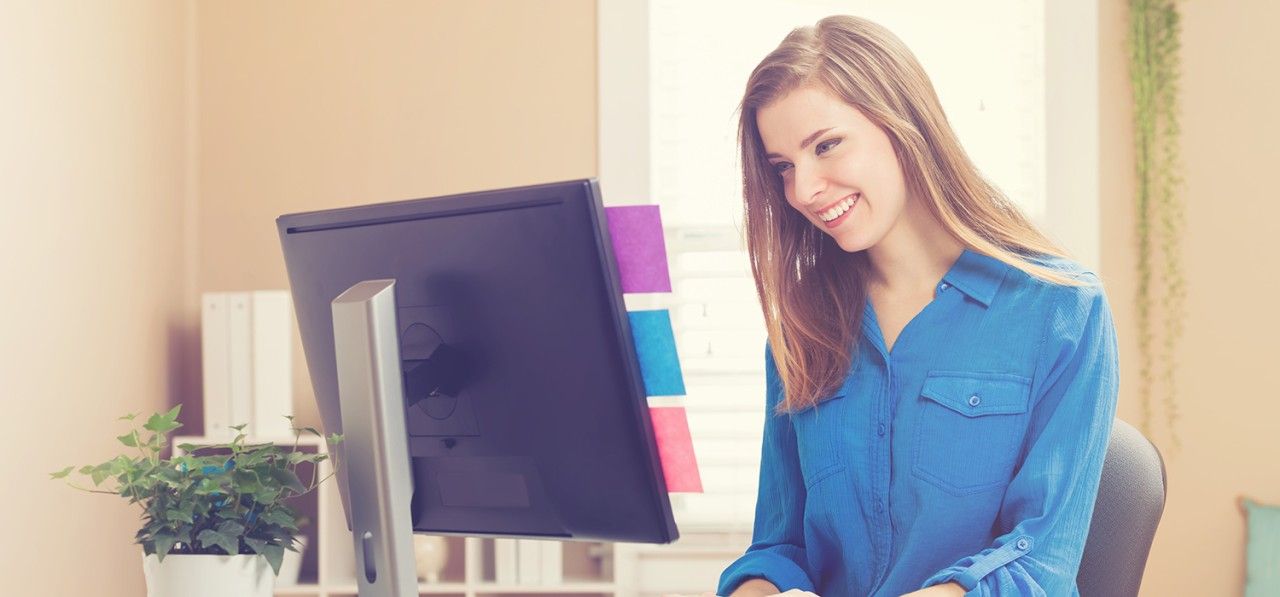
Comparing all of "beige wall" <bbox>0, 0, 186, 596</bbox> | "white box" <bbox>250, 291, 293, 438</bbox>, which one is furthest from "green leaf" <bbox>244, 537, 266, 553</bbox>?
"white box" <bbox>250, 291, 293, 438</bbox>

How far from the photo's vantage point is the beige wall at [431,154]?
3037mm

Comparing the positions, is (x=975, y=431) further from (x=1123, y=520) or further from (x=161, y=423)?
(x=161, y=423)

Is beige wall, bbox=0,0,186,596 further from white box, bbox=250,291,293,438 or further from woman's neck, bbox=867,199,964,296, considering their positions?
woman's neck, bbox=867,199,964,296

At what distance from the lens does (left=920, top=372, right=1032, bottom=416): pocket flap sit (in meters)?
1.38

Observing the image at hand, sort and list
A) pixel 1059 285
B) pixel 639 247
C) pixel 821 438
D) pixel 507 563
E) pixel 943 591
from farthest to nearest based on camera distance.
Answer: pixel 507 563
pixel 821 438
pixel 1059 285
pixel 943 591
pixel 639 247

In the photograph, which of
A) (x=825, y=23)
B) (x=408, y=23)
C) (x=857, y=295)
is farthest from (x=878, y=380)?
(x=408, y=23)

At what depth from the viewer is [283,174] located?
3.30 m

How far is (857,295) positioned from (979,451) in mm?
282

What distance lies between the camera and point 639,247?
3.20 ft

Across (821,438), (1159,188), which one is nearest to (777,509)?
(821,438)

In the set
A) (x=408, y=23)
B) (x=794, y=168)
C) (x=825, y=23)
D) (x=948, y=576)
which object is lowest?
(x=948, y=576)

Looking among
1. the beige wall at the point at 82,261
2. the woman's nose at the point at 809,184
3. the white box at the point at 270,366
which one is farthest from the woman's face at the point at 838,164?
the white box at the point at 270,366

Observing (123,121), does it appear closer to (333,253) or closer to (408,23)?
(408,23)

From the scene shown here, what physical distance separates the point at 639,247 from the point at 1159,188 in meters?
2.70
